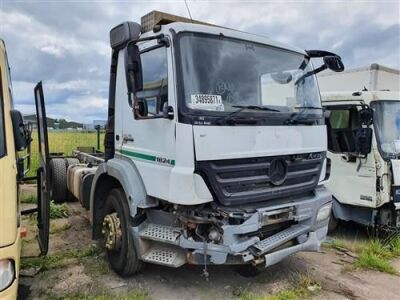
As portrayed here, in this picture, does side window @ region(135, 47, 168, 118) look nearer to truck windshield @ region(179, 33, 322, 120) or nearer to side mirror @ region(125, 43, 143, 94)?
side mirror @ region(125, 43, 143, 94)

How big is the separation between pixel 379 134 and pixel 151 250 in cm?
407

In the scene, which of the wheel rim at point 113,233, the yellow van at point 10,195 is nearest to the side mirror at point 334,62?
the wheel rim at point 113,233

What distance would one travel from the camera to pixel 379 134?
6.12 metres

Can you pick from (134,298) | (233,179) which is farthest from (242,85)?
(134,298)

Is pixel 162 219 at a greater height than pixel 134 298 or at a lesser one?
greater

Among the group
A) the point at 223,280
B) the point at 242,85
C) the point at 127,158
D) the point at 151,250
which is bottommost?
the point at 223,280

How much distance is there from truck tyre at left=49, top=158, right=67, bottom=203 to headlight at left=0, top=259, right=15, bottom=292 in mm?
5477

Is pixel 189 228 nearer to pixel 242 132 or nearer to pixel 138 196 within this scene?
pixel 138 196

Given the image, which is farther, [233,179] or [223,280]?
[223,280]

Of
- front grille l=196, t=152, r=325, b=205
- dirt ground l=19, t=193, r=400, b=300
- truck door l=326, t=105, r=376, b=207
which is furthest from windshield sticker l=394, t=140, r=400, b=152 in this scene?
front grille l=196, t=152, r=325, b=205

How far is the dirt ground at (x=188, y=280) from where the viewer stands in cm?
418

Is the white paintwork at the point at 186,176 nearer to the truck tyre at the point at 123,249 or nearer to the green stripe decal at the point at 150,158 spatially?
the green stripe decal at the point at 150,158

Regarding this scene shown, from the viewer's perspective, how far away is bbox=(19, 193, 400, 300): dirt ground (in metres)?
4.18

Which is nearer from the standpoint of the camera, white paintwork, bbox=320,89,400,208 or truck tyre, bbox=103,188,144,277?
truck tyre, bbox=103,188,144,277
